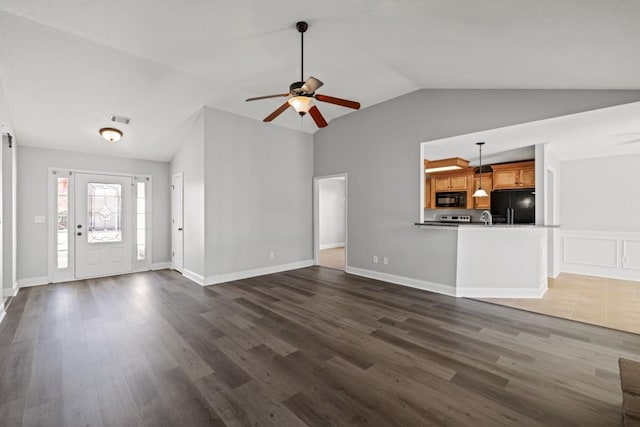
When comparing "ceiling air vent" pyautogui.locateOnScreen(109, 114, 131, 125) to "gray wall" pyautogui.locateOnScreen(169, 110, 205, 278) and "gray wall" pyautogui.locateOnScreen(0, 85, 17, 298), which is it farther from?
"gray wall" pyautogui.locateOnScreen(0, 85, 17, 298)

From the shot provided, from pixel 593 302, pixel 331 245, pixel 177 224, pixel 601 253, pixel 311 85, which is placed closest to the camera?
pixel 311 85

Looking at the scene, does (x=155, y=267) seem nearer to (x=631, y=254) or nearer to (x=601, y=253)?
(x=601, y=253)

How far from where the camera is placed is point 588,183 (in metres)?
5.78

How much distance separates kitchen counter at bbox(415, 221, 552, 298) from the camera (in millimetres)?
4133

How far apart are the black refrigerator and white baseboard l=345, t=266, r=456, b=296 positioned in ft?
10.1

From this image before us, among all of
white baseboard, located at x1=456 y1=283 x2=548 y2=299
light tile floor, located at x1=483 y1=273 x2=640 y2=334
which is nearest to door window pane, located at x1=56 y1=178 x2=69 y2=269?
white baseboard, located at x1=456 y1=283 x2=548 y2=299

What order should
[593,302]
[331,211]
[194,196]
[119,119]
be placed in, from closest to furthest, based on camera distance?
1. [593,302]
2. [119,119]
3. [194,196]
4. [331,211]

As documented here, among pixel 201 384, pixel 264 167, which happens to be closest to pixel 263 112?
pixel 264 167

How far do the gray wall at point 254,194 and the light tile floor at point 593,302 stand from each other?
4.02 m

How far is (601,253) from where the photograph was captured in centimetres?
557

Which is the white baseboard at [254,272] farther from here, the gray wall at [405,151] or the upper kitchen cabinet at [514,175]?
the upper kitchen cabinet at [514,175]

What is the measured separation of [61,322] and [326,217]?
776 cm

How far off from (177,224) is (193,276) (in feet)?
4.62

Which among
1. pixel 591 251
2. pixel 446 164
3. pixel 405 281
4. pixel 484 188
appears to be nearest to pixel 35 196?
pixel 405 281
